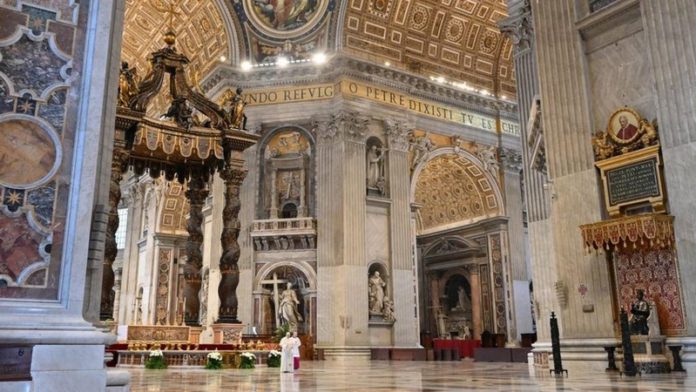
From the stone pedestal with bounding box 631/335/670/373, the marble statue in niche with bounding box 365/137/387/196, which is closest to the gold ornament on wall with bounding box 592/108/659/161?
the stone pedestal with bounding box 631/335/670/373

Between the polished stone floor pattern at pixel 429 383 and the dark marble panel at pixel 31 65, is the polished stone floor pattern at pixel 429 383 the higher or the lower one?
the lower one

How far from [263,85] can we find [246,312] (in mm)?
7172

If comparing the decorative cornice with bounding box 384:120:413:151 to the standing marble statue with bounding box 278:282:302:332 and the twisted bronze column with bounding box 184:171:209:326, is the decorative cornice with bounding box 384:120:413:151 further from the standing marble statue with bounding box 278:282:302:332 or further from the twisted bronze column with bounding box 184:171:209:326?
the twisted bronze column with bounding box 184:171:209:326

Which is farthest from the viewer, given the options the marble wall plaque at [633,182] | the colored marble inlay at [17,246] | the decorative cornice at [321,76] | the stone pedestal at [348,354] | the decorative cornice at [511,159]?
the decorative cornice at [511,159]

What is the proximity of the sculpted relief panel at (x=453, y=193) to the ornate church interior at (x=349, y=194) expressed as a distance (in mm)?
95

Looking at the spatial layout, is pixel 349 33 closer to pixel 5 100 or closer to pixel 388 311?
pixel 388 311

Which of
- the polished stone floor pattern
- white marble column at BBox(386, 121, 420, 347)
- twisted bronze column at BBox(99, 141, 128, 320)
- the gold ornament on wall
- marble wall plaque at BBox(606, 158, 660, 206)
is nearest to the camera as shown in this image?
the polished stone floor pattern

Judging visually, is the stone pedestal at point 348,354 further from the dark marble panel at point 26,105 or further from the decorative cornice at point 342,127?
the dark marble panel at point 26,105

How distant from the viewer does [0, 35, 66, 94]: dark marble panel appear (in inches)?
148

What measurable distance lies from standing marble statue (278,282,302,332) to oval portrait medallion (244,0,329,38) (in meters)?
8.34

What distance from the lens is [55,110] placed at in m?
3.85

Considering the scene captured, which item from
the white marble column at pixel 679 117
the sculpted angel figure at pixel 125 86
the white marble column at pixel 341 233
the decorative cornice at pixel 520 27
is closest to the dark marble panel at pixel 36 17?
the white marble column at pixel 679 117

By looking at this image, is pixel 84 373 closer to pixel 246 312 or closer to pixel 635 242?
pixel 635 242

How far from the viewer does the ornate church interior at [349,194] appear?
3.81 m
